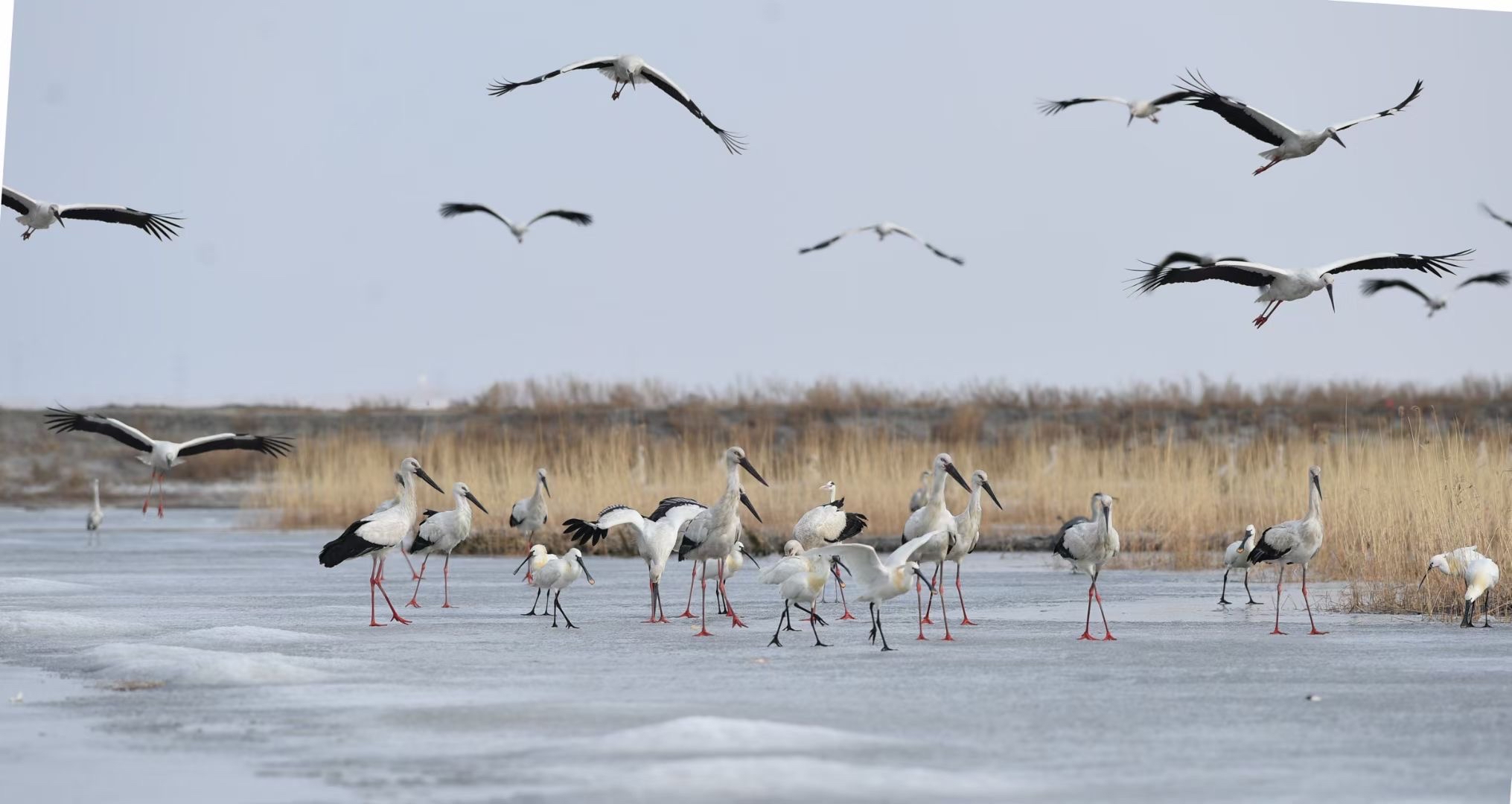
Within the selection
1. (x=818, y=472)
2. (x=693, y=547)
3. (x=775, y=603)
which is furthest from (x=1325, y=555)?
(x=818, y=472)

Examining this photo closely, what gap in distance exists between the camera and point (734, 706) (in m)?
8.20

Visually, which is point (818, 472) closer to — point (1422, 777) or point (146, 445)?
point (146, 445)

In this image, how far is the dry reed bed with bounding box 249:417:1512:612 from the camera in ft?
45.0

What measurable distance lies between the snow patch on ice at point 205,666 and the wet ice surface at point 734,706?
0.03 meters

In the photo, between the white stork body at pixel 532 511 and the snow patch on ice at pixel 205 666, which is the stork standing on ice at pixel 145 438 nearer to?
the white stork body at pixel 532 511

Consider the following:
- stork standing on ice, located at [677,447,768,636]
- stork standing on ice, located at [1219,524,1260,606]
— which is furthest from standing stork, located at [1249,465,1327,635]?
stork standing on ice, located at [677,447,768,636]

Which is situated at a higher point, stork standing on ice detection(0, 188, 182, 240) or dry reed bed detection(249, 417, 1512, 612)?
stork standing on ice detection(0, 188, 182, 240)

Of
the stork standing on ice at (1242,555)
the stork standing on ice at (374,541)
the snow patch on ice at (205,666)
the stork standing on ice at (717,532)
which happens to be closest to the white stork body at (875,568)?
the stork standing on ice at (717,532)

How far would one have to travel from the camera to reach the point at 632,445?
3206 centimetres

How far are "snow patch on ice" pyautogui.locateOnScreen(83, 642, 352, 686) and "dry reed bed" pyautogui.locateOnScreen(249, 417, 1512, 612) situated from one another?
765 centimetres

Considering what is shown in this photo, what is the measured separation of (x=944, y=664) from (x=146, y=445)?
8293 mm

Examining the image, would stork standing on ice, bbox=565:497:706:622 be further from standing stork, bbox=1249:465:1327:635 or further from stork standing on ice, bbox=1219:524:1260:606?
stork standing on ice, bbox=1219:524:1260:606

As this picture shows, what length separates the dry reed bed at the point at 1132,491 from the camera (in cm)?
1371

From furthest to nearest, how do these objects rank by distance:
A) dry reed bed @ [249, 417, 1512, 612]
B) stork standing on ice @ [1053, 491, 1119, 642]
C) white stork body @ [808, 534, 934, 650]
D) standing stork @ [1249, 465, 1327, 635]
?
dry reed bed @ [249, 417, 1512, 612] → standing stork @ [1249, 465, 1327, 635] → stork standing on ice @ [1053, 491, 1119, 642] → white stork body @ [808, 534, 934, 650]
